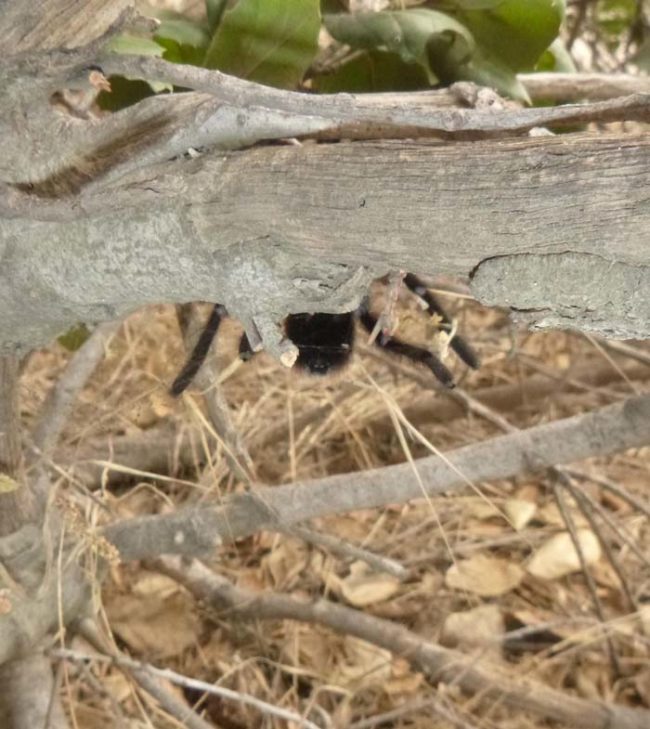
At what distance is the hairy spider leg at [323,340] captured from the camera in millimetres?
971

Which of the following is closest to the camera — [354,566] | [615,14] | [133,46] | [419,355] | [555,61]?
[133,46]

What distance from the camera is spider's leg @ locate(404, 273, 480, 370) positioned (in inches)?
39.4

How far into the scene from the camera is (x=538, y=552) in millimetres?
1519

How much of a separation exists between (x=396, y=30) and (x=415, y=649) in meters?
0.77

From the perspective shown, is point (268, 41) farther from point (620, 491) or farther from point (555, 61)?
point (620, 491)

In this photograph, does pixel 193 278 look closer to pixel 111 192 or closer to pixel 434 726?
pixel 111 192

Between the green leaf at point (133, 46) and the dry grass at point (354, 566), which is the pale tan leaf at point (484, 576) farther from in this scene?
the green leaf at point (133, 46)

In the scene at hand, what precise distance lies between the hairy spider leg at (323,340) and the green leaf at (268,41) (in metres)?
0.24

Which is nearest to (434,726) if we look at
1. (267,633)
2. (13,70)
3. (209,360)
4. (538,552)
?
(267,633)

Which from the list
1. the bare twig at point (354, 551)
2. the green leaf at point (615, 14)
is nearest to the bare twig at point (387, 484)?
the bare twig at point (354, 551)

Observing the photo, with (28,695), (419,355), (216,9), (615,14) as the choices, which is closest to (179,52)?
(216,9)

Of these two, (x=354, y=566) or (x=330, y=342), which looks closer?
(x=330, y=342)

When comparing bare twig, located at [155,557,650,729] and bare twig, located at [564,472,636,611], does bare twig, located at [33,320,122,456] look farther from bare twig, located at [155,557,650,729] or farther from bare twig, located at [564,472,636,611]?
bare twig, located at [564,472,636,611]

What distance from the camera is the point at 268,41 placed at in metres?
0.88
